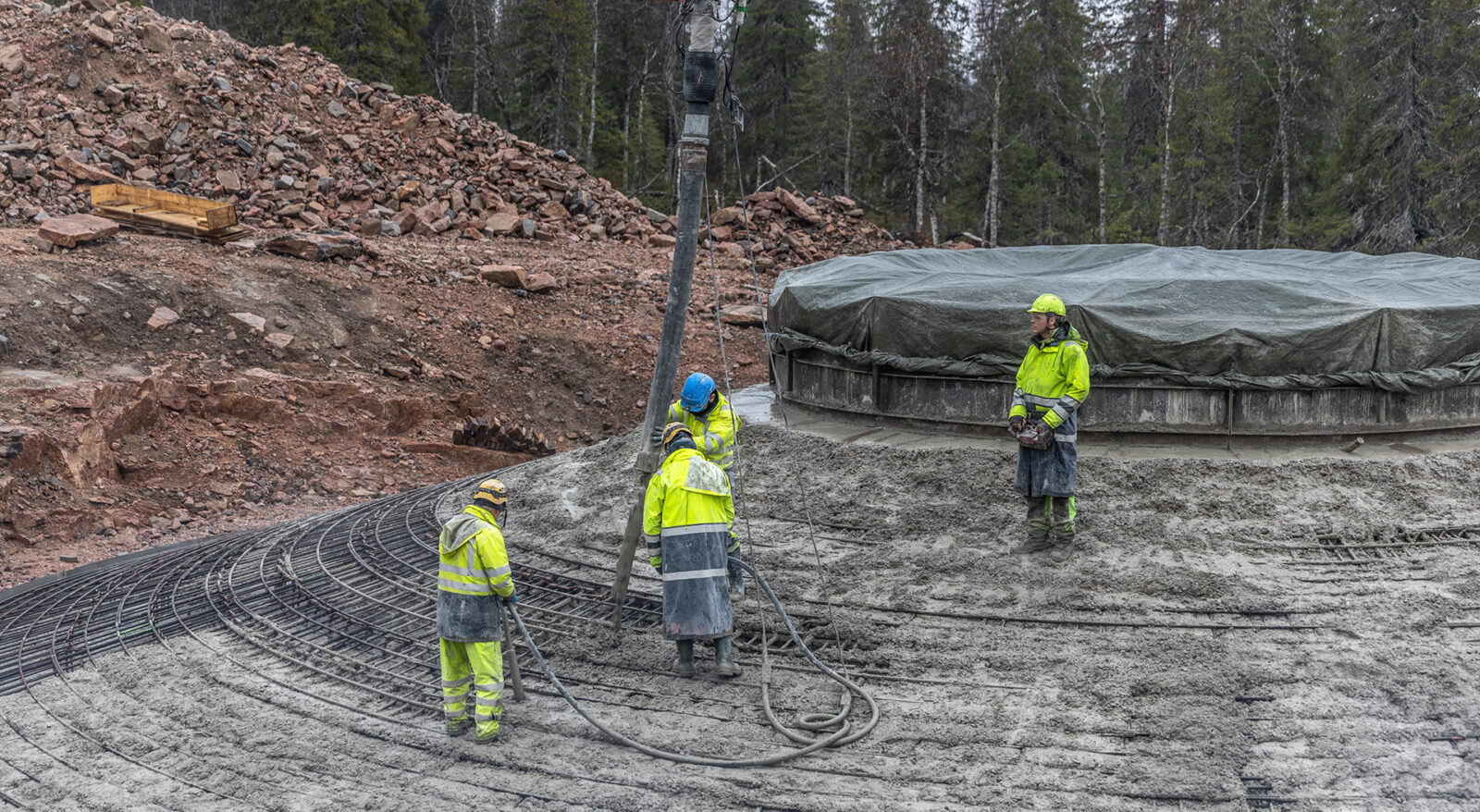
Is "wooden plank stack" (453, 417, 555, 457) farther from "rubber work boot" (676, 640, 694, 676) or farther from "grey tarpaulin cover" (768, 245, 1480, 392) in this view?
"rubber work boot" (676, 640, 694, 676)

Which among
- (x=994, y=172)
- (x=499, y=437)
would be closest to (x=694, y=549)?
(x=499, y=437)

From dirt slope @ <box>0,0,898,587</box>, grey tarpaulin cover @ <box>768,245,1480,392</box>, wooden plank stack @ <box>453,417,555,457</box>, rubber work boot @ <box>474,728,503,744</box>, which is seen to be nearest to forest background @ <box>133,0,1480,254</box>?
dirt slope @ <box>0,0,898,587</box>

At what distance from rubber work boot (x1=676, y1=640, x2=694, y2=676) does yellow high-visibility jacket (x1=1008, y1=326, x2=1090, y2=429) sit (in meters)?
2.73

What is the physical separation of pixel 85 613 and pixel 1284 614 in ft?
25.7

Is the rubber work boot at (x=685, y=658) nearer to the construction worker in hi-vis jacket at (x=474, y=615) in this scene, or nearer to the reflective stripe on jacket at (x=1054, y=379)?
the construction worker in hi-vis jacket at (x=474, y=615)

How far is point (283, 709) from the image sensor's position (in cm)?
514


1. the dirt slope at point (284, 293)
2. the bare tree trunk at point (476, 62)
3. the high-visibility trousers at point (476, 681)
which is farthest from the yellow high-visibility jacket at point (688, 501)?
the bare tree trunk at point (476, 62)

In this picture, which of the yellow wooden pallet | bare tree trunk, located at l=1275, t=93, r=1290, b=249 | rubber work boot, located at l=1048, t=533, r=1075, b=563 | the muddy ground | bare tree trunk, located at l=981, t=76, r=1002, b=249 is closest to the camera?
the muddy ground

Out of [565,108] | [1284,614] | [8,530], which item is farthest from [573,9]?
[1284,614]

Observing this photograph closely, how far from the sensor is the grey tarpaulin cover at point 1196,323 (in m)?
7.86

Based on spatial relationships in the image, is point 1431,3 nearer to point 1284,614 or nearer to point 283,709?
point 1284,614

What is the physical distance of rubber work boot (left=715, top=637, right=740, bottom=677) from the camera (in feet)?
17.5

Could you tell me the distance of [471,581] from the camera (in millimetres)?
4754

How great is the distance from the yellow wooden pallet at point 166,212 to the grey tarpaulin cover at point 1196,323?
35.2 ft
